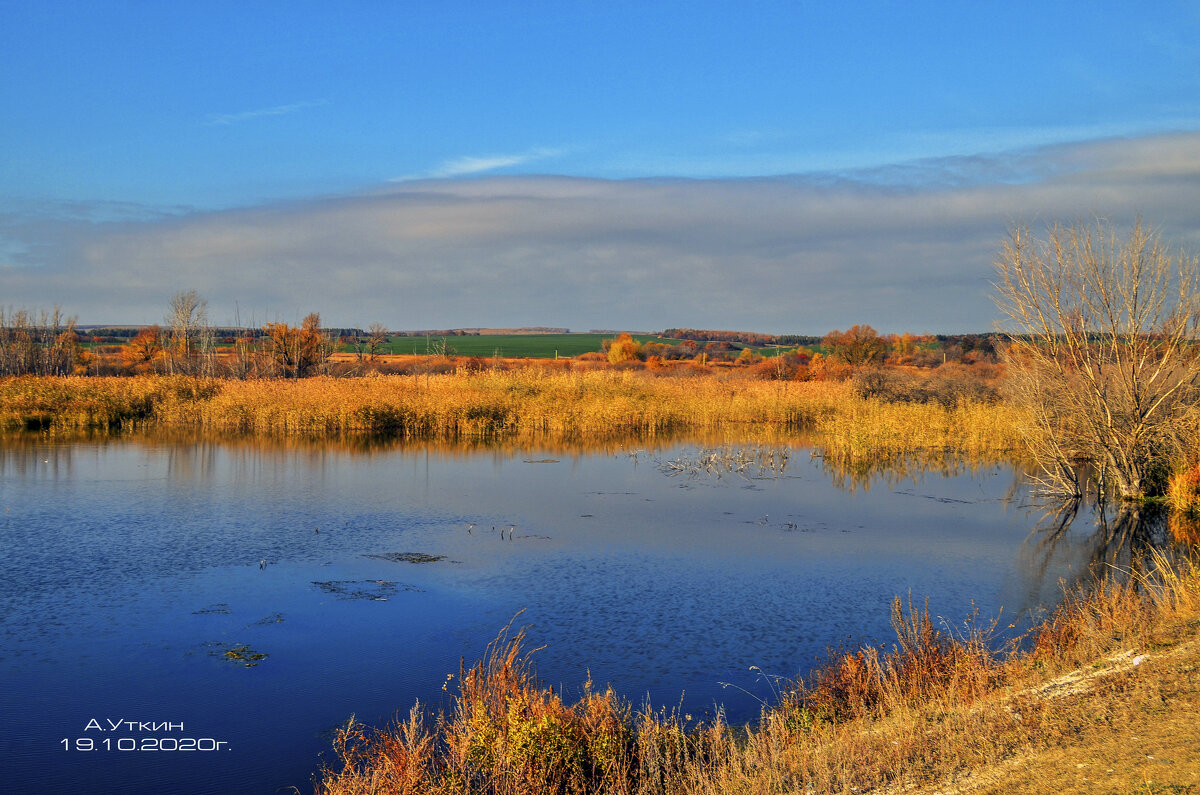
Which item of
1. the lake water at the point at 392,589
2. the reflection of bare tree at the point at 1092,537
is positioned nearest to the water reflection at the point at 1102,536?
the reflection of bare tree at the point at 1092,537

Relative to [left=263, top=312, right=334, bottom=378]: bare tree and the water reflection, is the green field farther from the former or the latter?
the water reflection

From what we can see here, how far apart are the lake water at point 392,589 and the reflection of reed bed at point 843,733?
93 centimetres

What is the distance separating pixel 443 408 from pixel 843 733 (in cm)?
2618

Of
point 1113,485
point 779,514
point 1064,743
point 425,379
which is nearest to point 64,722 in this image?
point 1064,743

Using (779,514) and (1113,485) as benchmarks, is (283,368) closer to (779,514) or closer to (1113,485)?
(779,514)

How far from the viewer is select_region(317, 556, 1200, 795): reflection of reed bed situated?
552cm

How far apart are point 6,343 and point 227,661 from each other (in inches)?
1965

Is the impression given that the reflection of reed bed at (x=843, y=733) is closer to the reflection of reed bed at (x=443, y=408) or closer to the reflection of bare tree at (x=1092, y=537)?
the reflection of bare tree at (x=1092, y=537)

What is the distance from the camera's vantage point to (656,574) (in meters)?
12.3

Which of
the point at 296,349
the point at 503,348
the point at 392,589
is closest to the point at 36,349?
the point at 296,349

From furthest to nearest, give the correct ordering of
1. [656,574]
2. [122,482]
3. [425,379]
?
[425,379] → [122,482] → [656,574]

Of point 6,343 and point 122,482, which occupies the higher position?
point 6,343

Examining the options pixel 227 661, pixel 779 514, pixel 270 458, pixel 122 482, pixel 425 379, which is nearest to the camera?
pixel 227 661

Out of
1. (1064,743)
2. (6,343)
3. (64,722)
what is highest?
(6,343)
